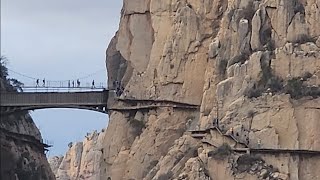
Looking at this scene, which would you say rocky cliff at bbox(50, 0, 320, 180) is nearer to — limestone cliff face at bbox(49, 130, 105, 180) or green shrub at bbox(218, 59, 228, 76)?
green shrub at bbox(218, 59, 228, 76)

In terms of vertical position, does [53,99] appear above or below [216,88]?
above

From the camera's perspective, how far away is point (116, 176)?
10956cm

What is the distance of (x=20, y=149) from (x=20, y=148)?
0.68 ft

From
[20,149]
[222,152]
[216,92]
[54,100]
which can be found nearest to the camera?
[222,152]

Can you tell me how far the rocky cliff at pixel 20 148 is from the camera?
117m

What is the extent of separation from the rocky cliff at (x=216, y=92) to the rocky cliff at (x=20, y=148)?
30.1 ft

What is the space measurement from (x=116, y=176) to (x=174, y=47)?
1177 centimetres

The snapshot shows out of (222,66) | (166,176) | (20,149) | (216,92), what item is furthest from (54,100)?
(216,92)

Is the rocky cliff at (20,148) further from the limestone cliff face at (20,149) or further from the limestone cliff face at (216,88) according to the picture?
the limestone cliff face at (216,88)

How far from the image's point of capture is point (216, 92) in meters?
101

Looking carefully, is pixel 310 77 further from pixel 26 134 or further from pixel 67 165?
pixel 67 165

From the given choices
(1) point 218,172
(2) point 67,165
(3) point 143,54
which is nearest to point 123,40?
(3) point 143,54

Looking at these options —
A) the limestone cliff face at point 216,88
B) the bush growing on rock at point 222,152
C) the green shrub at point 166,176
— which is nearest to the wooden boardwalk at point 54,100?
the limestone cliff face at point 216,88

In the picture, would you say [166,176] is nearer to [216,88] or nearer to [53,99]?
[216,88]
